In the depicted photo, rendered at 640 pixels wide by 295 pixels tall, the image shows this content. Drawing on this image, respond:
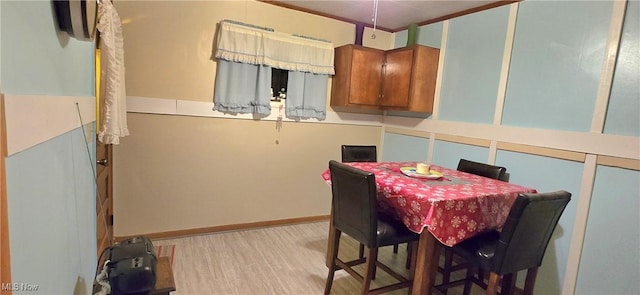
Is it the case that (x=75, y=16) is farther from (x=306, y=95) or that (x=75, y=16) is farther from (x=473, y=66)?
(x=473, y=66)

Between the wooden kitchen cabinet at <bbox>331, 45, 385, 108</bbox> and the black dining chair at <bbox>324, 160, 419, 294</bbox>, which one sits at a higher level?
the wooden kitchen cabinet at <bbox>331, 45, 385, 108</bbox>

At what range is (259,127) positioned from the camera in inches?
135

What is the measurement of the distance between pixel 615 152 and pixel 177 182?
345 cm

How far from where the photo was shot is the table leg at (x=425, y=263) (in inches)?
75.4

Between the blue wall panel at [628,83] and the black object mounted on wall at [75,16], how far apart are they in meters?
2.94

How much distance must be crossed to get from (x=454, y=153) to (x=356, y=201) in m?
Answer: 1.66

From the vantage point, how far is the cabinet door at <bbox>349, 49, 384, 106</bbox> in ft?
11.7

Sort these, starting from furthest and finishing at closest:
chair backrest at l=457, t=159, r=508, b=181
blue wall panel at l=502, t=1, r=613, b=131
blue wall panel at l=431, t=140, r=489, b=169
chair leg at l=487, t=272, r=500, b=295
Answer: blue wall panel at l=431, t=140, r=489, b=169 < chair backrest at l=457, t=159, r=508, b=181 < blue wall panel at l=502, t=1, r=613, b=131 < chair leg at l=487, t=272, r=500, b=295

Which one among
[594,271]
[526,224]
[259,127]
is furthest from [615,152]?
[259,127]

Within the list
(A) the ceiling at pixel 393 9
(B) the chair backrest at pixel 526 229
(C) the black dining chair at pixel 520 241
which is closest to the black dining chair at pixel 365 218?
(C) the black dining chair at pixel 520 241

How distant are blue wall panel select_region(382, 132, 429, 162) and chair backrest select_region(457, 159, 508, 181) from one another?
69 cm

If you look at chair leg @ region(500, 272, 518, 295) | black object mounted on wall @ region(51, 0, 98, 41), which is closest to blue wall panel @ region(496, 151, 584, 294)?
chair leg @ region(500, 272, 518, 295)

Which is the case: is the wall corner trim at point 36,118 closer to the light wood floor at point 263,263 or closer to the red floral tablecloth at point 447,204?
the light wood floor at point 263,263

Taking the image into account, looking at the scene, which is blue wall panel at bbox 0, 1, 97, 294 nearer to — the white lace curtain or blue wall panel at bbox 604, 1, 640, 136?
the white lace curtain
